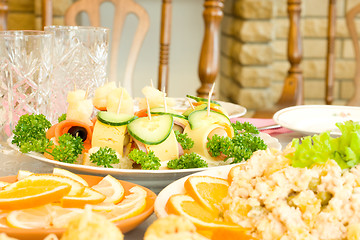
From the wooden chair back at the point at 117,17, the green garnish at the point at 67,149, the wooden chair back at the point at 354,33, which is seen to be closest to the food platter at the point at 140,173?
the green garnish at the point at 67,149

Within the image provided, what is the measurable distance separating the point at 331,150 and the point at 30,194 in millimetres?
417

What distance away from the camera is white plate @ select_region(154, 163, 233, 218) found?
2.14ft

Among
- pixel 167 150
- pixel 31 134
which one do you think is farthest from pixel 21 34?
pixel 167 150

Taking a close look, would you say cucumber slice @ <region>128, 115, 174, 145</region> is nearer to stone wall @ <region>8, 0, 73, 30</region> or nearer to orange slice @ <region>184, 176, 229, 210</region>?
orange slice @ <region>184, 176, 229, 210</region>

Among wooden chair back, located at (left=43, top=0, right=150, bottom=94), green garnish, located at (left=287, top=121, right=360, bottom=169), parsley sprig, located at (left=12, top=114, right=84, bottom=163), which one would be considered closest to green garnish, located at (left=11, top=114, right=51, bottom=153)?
parsley sprig, located at (left=12, top=114, right=84, bottom=163)

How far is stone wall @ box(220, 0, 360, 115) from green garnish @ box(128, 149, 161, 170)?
2527mm

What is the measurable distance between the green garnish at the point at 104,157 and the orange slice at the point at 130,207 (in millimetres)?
158

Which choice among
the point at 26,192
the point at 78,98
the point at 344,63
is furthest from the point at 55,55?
the point at 344,63

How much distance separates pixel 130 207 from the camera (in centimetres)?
68

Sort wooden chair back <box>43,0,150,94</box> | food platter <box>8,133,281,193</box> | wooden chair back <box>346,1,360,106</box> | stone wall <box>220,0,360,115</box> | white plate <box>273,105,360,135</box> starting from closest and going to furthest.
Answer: food platter <box>8,133,281,193</box>, white plate <box>273,105,360,135</box>, wooden chair back <box>43,0,150,94</box>, wooden chair back <box>346,1,360,106</box>, stone wall <box>220,0,360,115</box>

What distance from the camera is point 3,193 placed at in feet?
2.23

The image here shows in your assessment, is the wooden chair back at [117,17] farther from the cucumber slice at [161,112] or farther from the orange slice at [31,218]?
the orange slice at [31,218]

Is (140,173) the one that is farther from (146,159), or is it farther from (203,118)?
(203,118)

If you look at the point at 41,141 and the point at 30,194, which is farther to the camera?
the point at 41,141
